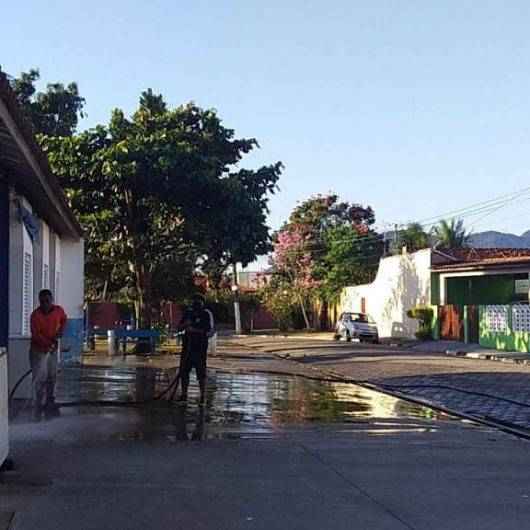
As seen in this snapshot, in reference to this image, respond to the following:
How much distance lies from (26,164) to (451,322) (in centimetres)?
3310

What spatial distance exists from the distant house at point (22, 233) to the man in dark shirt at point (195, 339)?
2948 millimetres

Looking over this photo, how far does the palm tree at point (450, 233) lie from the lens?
215 ft

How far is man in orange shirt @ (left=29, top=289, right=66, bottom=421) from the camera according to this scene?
15234mm

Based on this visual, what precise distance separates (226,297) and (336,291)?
7798 millimetres

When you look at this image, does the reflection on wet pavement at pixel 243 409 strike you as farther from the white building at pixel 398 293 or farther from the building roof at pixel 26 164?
the white building at pixel 398 293

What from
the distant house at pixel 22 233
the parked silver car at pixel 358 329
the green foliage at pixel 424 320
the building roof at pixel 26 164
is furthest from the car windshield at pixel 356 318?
the building roof at pixel 26 164

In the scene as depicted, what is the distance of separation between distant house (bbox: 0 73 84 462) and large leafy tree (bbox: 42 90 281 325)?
16.4 feet

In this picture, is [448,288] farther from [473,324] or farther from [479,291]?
[473,324]

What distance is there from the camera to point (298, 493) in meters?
9.09

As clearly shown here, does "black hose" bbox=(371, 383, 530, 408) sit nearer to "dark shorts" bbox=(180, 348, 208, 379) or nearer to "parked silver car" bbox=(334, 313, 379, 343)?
"dark shorts" bbox=(180, 348, 208, 379)

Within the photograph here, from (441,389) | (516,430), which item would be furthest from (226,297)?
(516,430)

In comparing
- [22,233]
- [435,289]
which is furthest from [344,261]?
[22,233]

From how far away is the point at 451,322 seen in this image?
4572 centimetres

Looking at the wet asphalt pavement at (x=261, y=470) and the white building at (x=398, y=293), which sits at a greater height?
the white building at (x=398, y=293)
